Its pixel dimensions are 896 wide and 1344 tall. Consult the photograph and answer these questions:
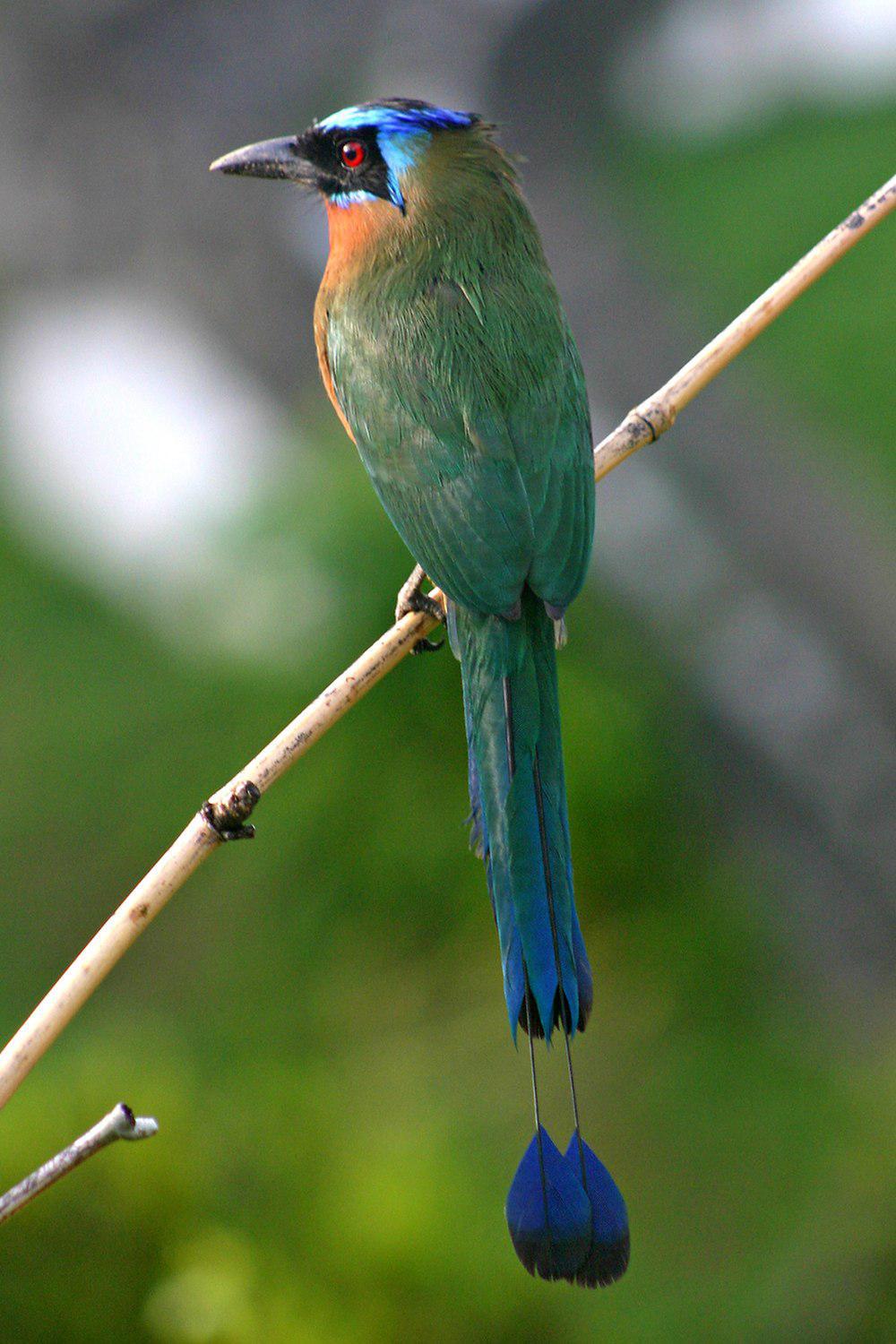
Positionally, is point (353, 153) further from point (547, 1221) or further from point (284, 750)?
point (547, 1221)

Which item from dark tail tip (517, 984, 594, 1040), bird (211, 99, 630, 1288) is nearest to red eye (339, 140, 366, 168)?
bird (211, 99, 630, 1288)

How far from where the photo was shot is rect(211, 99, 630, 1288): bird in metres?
1.14

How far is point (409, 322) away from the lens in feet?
4.72

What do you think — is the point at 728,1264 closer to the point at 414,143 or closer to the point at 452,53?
the point at 414,143

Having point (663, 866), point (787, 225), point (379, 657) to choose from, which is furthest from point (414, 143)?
point (787, 225)

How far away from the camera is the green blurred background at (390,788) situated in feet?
5.61

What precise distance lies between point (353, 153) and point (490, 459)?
16.3 inches

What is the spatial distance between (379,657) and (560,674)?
1.36m

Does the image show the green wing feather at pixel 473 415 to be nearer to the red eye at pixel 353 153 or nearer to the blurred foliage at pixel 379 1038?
the red eye at pixel 353 153

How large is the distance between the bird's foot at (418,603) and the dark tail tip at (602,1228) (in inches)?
22.8

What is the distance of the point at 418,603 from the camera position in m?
1.50

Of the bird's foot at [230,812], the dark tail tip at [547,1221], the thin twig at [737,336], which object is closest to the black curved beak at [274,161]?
the thin twig at [737,336]

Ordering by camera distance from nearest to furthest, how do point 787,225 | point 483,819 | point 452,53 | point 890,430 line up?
point 483,819 → point 452,53 → point 890,430 → point 787,225

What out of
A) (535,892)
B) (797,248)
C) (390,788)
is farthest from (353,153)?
(797,248)
